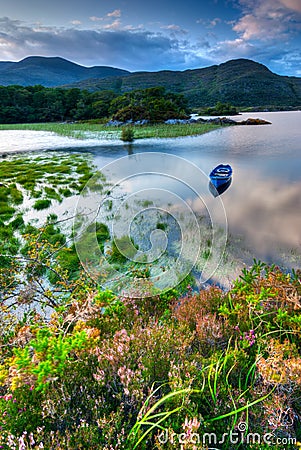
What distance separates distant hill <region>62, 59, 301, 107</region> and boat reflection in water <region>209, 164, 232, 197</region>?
9062 cm

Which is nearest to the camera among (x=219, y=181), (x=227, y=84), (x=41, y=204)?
(x=41, y=204)

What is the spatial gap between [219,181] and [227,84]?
120351 millimetres

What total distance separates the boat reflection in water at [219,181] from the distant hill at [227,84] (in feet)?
297

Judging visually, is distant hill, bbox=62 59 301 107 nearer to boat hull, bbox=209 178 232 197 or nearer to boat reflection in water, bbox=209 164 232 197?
boat reflection in water, bbox=209 164 232 197

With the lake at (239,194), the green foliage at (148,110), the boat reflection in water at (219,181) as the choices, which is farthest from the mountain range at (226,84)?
the boat reflection in water at (219,181)

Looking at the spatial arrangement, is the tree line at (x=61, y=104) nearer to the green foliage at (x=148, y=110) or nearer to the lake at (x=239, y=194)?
the green foliage at (x=148, y=110)

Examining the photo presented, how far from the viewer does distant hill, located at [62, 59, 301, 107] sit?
9662 centimetres

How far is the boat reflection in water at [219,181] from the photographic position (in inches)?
379

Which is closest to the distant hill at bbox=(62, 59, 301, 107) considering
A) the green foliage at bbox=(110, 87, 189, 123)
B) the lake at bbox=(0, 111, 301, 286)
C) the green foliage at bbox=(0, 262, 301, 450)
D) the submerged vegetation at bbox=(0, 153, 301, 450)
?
the green foliage at bbox=(110, 87, 189, 123)

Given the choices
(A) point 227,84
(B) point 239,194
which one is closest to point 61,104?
(B) point 239,194

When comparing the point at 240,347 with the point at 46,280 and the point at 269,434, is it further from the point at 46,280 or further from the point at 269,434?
the point at 46,280

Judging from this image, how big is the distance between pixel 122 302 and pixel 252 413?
167 centimetres

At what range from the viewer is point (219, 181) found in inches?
392

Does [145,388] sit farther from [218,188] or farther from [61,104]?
[61,104]
